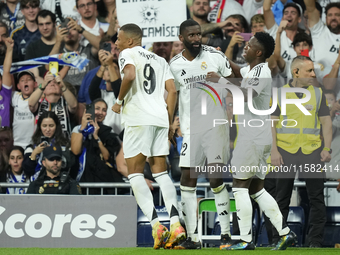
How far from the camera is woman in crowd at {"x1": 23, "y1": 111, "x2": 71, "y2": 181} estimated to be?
23.7 ft

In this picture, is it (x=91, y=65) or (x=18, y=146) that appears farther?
(x=91, y=65)

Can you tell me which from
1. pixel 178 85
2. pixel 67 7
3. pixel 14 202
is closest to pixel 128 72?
pixel 178 85

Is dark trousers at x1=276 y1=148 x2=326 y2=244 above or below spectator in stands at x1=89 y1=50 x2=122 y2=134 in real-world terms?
below

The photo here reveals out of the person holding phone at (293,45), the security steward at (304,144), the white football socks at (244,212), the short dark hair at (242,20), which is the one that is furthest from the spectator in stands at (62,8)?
the white football socks at (244,212)

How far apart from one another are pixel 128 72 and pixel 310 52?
390 centimetres

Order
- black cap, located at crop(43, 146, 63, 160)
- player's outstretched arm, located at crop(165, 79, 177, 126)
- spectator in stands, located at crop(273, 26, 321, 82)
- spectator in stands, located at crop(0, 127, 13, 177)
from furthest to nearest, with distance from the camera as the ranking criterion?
spectator in stands, located at crop(0, 127, 13, 177) → spectator in stands, located at crop(273, 26, 321, 82) → black cap, located at crop(43, 146, 63, 160) → player's outstretched arm, located at crop(165, 79, 177, 126)

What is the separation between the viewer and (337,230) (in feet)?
21.0

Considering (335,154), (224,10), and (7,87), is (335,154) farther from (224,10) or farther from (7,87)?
(7,87)

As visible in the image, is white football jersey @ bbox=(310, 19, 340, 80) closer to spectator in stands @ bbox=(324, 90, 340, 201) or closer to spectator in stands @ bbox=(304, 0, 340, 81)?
spectator in stands @ bbox=(304, 0, 340, 81)

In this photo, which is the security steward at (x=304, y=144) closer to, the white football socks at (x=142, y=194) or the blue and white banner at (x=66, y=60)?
the white football socks at (x=142, y=194)

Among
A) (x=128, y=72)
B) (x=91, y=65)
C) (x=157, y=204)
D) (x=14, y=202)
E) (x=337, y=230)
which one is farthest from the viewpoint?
(x=91, y=65)

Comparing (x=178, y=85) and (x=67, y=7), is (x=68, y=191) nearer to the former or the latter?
(x=178, y=85)

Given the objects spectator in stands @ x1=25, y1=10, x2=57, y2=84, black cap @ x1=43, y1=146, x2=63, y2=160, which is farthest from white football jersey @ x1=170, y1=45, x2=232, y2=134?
spectator in stands @ x1=25, y1=10, x2=57, y2=84

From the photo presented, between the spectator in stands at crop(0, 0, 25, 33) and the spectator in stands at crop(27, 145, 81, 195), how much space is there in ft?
9.39
